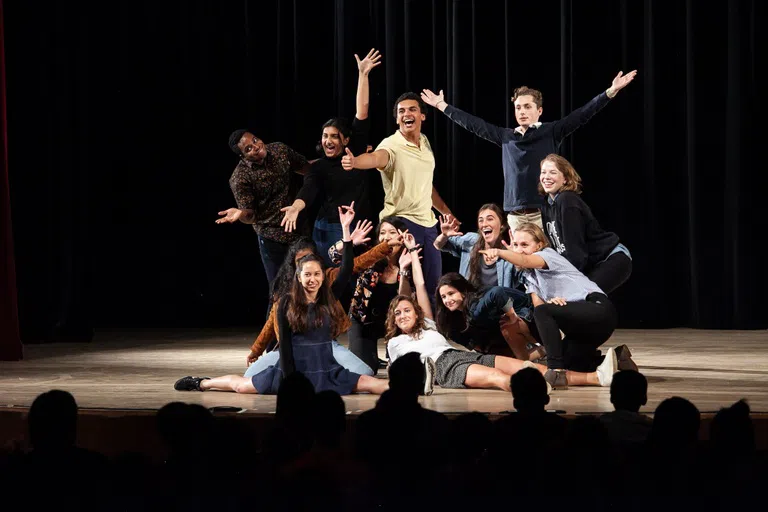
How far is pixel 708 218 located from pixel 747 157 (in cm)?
46

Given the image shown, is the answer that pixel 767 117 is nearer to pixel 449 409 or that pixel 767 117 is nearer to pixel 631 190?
pixel 631 190

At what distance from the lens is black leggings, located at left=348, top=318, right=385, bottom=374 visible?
15.9 feet

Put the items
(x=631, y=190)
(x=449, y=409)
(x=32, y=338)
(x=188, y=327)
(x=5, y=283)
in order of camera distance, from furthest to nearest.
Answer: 1. (x=188, y=327)
2. (x=631, y=190)
3. (x=32, y=338)
4. (x=5, y=283)
5. (x=449, y=409)

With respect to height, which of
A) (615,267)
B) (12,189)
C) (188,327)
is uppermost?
(12,189)

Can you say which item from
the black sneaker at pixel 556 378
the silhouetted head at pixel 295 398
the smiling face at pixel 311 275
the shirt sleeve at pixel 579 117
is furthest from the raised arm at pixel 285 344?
the shirt sleeve at pixel 579 117

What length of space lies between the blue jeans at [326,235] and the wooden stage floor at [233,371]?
0.69 meters

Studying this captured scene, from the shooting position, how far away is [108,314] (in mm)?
7766

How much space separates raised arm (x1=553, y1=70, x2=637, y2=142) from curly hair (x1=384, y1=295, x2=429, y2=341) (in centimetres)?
121

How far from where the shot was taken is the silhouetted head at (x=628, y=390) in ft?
8.81

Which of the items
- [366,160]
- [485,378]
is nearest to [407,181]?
[366,160]

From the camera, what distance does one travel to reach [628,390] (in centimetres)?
268

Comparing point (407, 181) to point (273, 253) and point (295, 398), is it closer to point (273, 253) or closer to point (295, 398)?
point (273, 253)

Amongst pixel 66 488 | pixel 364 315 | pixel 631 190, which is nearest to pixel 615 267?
pixel 364 315

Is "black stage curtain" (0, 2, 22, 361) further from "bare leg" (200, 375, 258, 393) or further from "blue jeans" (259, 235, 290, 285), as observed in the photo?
"bare leg" (200, 375, 258, 393)
